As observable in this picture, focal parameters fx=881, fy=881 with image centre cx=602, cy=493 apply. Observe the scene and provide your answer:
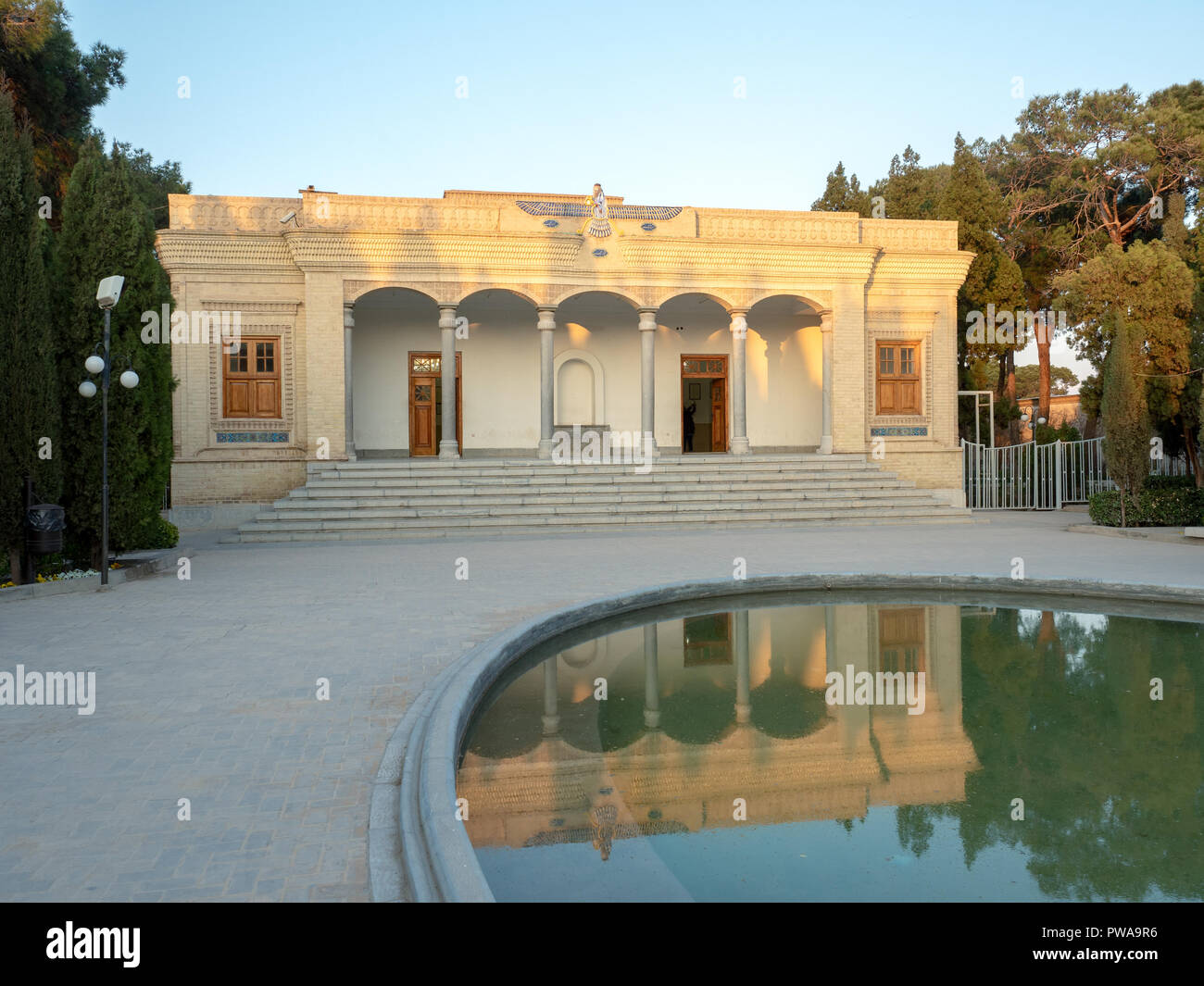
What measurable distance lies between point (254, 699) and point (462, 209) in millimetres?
14669

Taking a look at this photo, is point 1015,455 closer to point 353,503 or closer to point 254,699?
point 353,503

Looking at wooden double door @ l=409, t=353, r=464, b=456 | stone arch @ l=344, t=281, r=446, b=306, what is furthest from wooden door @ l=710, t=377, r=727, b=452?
stone arch @ l=344, t=281, r=446, b=306

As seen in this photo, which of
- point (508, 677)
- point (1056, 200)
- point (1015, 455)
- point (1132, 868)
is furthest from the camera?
point (1056, 200)

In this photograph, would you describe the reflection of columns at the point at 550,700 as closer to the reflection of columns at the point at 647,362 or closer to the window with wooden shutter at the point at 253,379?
the reflection of columns at the point at 647,362

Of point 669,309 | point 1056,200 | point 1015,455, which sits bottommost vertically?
point 1015,455

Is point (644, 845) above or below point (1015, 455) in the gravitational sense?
below

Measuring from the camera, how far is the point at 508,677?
6.31m

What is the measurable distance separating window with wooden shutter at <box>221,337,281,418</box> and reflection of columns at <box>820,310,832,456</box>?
454 inches

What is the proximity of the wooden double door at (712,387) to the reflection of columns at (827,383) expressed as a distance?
3.16 m

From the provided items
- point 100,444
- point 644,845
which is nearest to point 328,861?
point 644,845

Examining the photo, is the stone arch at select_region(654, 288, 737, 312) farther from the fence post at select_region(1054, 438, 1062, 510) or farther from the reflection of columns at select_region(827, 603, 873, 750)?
the reflection of columns at select_region(827, 603, 873, 750)

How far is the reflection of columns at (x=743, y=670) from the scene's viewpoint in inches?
221

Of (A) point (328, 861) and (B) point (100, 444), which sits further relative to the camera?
(B) point (100, 444)
